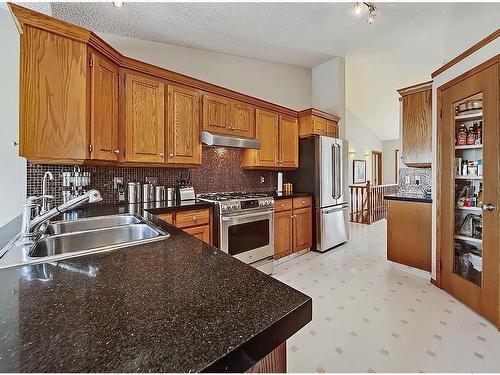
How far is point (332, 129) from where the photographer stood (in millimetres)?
4066

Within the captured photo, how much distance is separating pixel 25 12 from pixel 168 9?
1.26m

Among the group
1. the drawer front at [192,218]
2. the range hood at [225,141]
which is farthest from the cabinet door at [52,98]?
the range hood at [225,141]

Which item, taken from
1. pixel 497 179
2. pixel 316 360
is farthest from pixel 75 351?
pixel 497 179

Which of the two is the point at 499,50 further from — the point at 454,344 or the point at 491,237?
the point at 454,344

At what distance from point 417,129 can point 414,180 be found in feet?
2.38

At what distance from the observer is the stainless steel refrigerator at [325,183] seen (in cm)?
364

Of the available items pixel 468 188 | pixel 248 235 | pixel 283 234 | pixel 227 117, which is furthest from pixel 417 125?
pixel 248 235

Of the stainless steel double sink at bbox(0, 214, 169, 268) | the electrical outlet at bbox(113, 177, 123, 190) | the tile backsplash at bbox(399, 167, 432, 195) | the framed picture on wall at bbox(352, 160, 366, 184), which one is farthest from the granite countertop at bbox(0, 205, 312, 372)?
the framed picture on wall at bbox(352, 160, 366, 184)

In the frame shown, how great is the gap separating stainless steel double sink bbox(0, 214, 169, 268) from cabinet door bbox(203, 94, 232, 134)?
61.6 inches

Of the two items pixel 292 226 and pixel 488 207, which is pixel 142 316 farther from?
pixel 292 226

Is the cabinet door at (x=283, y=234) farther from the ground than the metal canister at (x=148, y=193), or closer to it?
closer to it

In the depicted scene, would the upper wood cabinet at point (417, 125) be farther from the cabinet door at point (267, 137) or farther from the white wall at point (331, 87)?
the cabinet door at point (267, 137)

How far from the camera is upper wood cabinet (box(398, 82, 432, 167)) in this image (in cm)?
291

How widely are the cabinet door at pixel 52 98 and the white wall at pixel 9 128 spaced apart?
0.55 m
